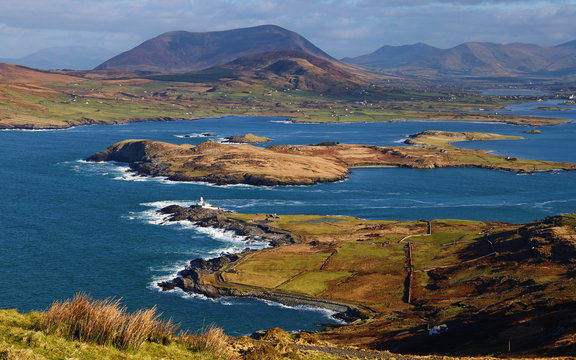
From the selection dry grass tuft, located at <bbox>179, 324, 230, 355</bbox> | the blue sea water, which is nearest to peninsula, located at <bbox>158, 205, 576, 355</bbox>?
the blue sea water

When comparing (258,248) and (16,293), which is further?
(258,248)

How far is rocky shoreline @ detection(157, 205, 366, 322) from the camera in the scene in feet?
277

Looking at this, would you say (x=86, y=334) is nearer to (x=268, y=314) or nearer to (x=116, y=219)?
(x=268, y=314)

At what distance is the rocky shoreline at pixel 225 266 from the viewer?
8444cm

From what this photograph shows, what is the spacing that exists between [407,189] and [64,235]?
344ft

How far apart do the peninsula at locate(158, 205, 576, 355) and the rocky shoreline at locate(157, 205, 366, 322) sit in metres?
0.21

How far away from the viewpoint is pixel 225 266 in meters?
98.1

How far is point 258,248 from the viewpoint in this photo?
111 meters

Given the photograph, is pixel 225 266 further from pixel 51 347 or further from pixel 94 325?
pixel 51 347

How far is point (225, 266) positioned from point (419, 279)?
3231 cm

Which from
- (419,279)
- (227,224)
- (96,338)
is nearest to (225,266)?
(227,224)

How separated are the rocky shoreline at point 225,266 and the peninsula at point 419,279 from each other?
0.21 meters

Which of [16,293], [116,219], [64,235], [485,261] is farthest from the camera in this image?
[116,219]

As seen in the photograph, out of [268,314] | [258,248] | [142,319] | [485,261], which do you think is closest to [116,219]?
[258,248]
